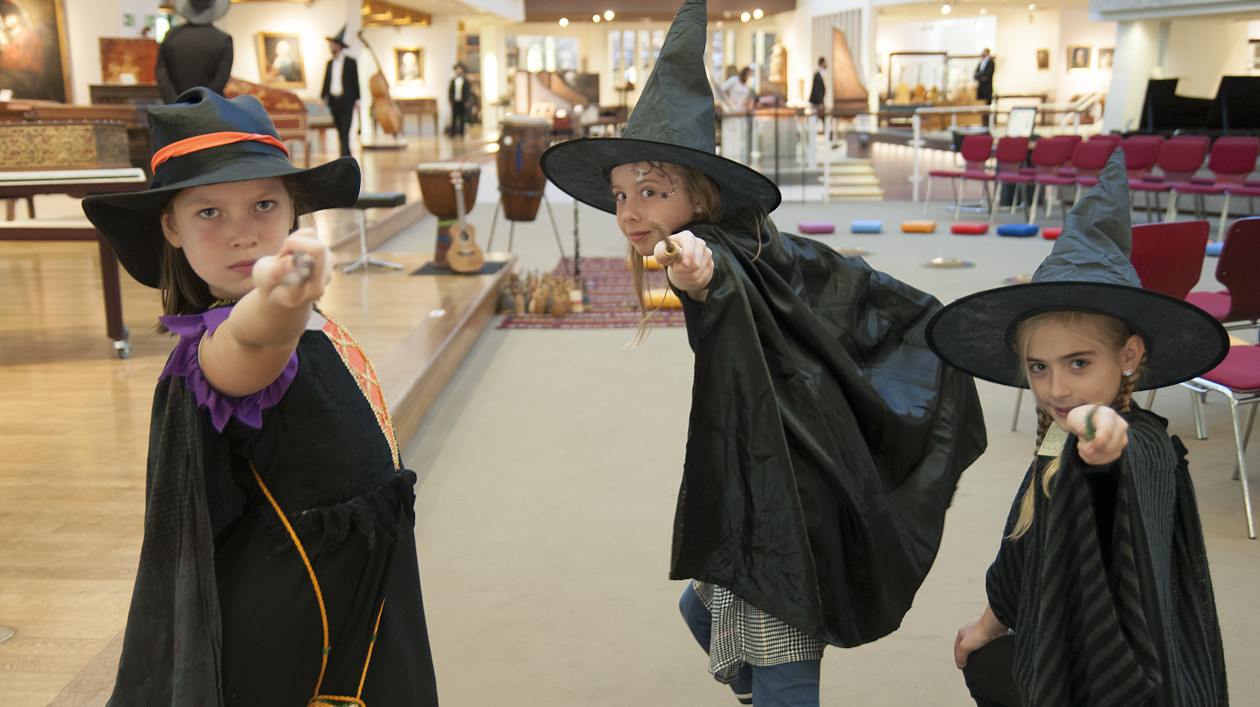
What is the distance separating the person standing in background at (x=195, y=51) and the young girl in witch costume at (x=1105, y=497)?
20.4ft

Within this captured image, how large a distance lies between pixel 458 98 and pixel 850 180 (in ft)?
35.6

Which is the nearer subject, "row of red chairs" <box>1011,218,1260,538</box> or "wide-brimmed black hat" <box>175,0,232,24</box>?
"row of red chairs" <box>1011,218,1260,538</box>

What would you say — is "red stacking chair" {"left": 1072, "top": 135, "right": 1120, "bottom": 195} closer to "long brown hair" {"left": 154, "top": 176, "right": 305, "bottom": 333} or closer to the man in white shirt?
the man in white shirt

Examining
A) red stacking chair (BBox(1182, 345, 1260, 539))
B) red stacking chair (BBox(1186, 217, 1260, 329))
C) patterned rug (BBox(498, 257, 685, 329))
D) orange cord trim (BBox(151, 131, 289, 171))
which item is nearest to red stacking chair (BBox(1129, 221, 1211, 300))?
red stacking chair (BBox(1186, 217, 1260, 329))

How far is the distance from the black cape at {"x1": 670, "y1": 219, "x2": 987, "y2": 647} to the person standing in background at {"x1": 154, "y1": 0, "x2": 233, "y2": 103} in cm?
586

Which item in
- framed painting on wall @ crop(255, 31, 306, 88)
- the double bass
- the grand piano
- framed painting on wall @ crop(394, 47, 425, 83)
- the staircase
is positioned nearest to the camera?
the grand piano

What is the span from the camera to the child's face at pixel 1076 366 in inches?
53.9

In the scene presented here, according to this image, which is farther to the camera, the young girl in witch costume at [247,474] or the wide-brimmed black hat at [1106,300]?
the wide-brimmed black hat at [1106,300]

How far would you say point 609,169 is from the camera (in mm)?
1817

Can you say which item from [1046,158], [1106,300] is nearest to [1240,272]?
[1106,300]

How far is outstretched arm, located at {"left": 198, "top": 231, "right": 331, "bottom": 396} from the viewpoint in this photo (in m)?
0.95

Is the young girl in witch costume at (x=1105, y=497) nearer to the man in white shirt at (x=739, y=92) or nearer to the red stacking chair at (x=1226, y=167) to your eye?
the red stacking chair at (x=1226, y=167)

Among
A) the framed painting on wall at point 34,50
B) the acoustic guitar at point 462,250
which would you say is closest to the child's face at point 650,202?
the acoustic guitar at point 462,250

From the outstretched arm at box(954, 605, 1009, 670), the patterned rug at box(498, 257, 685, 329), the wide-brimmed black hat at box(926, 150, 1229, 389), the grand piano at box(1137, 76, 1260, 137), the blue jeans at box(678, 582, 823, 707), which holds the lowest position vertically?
the patterned rug at box(498, 257, 685, 329)
